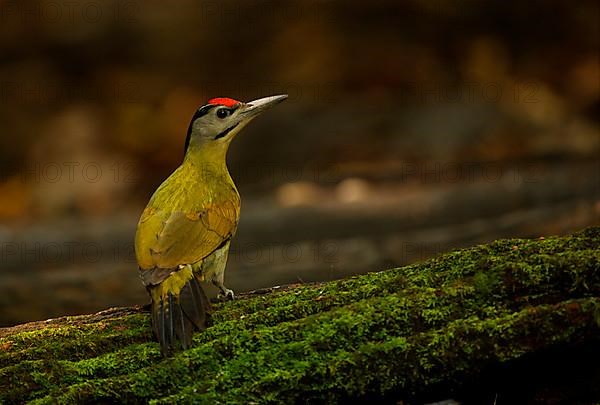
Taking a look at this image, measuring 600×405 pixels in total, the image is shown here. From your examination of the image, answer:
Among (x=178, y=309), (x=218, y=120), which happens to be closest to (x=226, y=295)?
(x=178, y=309)

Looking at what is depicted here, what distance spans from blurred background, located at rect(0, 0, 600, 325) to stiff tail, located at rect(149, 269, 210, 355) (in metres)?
4.09

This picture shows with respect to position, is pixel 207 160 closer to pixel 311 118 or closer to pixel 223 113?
pixel 223 113

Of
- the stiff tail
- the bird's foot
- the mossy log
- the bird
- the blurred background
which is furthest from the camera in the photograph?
Result: the blurred background

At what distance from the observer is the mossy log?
3021 mm

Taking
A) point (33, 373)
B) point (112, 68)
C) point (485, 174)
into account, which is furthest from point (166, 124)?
point (33, 373)

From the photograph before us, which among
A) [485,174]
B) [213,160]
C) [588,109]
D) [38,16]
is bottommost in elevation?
[213,160]

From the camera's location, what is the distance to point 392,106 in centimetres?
1008

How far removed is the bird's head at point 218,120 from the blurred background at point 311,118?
3.55m

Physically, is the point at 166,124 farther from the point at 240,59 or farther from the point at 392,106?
the point at 392,106

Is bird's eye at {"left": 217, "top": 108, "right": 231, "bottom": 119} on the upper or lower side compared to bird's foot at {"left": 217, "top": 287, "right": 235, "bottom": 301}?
upper

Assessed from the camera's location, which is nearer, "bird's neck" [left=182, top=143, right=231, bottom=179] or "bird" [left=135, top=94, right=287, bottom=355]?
"bird" [left=135, top=94, right=287, bottom=355]

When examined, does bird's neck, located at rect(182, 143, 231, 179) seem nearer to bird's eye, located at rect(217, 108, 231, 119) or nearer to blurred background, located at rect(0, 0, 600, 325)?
bird's eye, located at rect(217, 108, 231, 119)

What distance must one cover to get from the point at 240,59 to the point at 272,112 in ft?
1.99

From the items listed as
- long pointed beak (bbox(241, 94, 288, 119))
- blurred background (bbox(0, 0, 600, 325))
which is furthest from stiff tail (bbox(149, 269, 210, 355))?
blurred background (bbox(0, 0, 600, 325))
